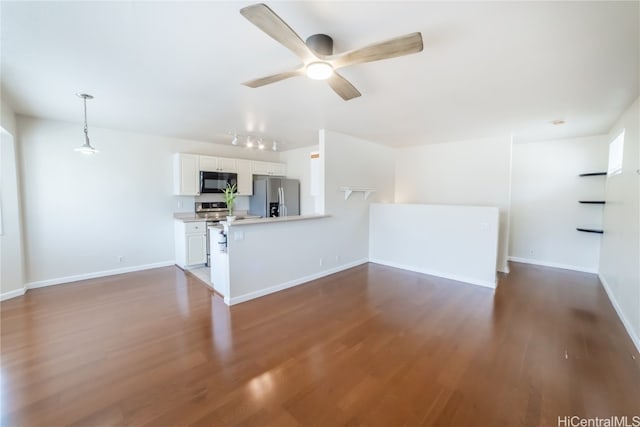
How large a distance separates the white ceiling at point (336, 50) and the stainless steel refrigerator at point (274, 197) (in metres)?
2.06

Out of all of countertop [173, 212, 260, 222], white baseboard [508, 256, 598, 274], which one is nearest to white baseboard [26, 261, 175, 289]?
countertop [173, 212, 260, 222]

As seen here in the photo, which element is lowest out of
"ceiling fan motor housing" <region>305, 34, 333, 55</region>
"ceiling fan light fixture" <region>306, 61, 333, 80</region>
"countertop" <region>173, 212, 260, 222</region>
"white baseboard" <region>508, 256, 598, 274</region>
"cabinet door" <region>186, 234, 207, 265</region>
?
"white baseboard" <region>508, 256, 598, 274</region>

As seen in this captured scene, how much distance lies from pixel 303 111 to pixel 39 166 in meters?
4.09

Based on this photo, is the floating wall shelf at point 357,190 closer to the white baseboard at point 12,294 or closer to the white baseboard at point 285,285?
the white baseboard at point 285,285

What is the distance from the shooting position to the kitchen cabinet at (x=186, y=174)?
4945 mm

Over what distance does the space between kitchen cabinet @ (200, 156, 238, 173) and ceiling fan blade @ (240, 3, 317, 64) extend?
13.7 feet

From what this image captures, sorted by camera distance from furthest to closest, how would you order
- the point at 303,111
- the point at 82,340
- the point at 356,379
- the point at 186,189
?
the point at 186,189, the point at 303,111, the point at 82,340, the point at 356,379

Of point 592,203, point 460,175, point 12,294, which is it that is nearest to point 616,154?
point 592,203

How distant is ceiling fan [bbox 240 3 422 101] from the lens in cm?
133

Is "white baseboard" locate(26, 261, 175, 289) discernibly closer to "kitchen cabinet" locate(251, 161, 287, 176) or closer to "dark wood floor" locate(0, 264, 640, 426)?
"dark wood floor" locate(0, 264, 640, 426)

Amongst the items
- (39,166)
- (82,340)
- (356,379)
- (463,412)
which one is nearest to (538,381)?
(463,412)

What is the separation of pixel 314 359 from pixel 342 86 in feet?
7.73

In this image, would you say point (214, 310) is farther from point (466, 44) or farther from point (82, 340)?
point (466, 44)

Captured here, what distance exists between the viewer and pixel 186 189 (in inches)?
197
